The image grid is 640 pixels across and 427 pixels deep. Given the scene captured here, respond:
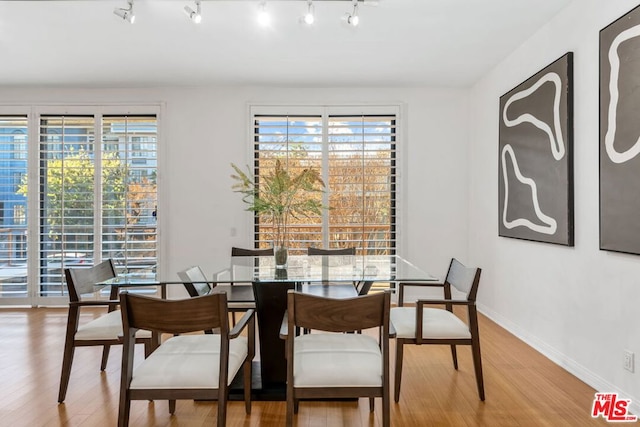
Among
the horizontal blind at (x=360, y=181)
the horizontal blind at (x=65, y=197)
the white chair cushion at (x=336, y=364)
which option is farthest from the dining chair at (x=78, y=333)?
the horizontal blind at (x=360, y=181)

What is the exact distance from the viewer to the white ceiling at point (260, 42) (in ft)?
10.9

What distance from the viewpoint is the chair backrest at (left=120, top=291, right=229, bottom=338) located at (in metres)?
1.85

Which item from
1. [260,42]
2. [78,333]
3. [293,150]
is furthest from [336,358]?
[293,150]

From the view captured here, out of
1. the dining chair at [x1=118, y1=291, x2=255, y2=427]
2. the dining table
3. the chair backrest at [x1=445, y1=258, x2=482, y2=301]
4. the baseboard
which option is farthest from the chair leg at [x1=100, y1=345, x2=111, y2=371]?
the baseboard

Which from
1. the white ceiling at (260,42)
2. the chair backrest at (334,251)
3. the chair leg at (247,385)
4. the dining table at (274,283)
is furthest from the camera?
the chair backrest at (334,251)

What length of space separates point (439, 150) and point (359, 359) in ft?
12.5

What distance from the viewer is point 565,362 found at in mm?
3193

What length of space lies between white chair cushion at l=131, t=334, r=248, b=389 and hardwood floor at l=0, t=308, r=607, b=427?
1.67 ft

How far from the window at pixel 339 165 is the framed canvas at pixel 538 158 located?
1424mm

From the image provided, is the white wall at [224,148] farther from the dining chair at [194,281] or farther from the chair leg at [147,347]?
the chair leg at [147,347]

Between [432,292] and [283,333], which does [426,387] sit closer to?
[283,333]

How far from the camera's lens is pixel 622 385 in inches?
103

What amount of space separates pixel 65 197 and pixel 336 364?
456cm

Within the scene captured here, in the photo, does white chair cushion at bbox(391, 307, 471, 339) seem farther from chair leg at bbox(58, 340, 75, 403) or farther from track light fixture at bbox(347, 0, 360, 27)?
track light fixture at bbox(347, 0, 360, 27)
